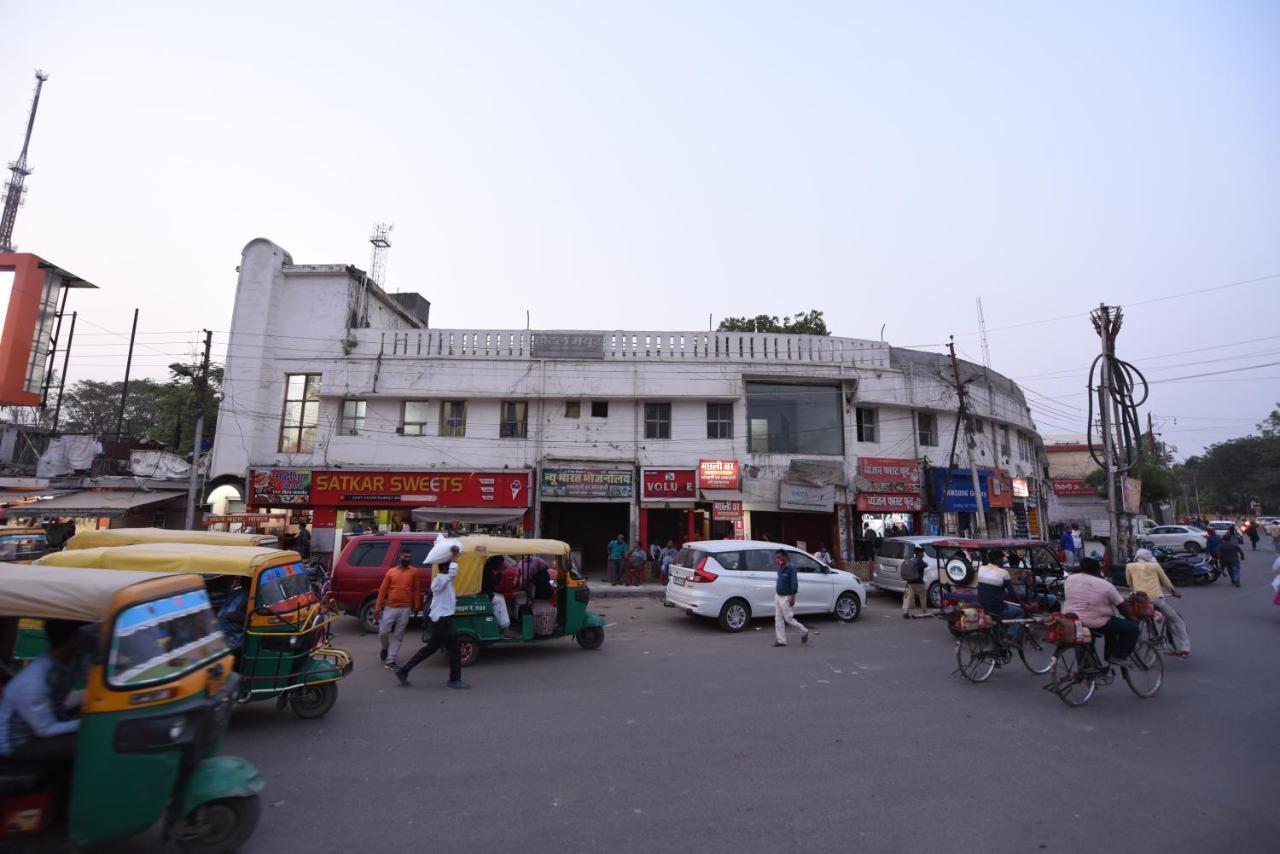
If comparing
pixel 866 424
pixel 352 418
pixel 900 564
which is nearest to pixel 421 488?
pixel 352 418

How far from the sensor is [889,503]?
2228cm

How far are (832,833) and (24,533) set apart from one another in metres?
17.9

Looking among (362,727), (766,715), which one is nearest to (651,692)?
(766,715)

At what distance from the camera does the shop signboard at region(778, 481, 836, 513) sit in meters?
21.3

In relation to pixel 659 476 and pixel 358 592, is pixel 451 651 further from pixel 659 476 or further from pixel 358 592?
pixel 659 476

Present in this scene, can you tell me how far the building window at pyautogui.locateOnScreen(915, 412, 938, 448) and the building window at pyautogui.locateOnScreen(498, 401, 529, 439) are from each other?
48.7 feet

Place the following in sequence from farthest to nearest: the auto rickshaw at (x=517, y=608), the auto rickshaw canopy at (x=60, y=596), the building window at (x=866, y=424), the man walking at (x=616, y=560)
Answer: the building window at (x=866, y=424) < the man walking at (x=616, y=560) < the auto rickshaw at (x=517, y=608) < the auto rickshaw canopy at (x=60, y=596)

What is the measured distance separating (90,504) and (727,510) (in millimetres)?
22134

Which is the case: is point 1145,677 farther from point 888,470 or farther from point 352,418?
point 352,418

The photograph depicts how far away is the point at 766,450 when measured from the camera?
22.1 metres

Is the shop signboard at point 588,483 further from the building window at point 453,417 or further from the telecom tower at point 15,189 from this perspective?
the telecom tower at point 15,189

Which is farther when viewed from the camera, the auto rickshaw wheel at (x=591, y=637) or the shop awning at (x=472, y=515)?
the shop awning at (x=472, y=515)

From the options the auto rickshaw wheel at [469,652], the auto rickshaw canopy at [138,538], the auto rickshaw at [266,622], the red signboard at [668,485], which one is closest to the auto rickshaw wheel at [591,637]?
the auto rickshaw wheel at [469,652]

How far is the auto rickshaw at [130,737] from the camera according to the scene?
3344 mm
